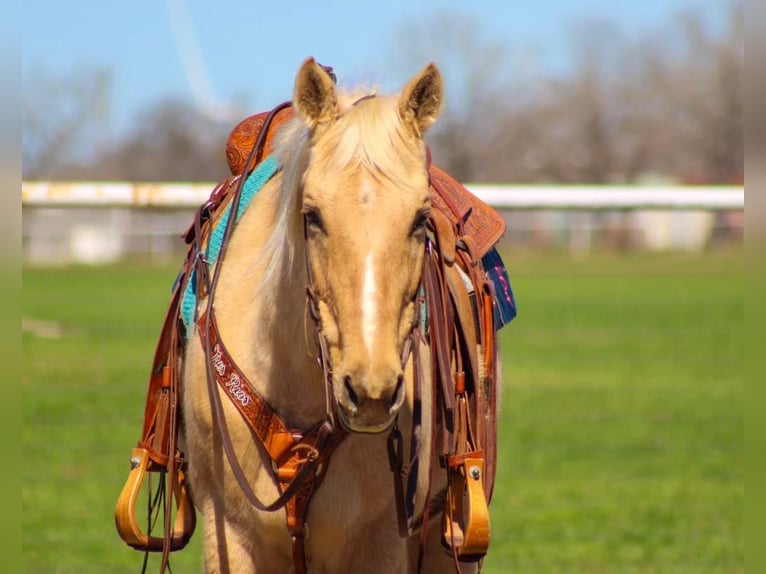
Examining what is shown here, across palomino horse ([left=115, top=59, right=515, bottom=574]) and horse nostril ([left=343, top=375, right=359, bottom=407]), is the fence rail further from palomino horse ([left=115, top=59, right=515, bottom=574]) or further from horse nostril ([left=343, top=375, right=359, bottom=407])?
horse nostril ([left=343, top=375, right=359, bottom=407])

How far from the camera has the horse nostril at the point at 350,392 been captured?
7.04 feet

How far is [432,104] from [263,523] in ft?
3.52

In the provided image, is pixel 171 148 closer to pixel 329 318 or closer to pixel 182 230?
pixel 182 230

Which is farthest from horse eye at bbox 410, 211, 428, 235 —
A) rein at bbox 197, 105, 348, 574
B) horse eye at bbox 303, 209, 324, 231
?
rein at bbox 197, 105, 348, 574

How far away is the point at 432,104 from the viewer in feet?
8.05

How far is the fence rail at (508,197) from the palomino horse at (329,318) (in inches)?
80.7

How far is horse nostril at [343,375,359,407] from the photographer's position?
7.04ft

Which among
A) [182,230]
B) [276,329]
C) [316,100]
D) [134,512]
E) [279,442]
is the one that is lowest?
[134,512]

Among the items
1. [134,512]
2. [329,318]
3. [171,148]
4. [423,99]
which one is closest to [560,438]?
[134,512]

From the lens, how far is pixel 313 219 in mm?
2287

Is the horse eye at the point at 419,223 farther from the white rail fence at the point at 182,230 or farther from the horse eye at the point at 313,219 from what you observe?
the white rail fence at the point at 182,230

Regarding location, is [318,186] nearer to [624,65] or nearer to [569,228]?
[624,65]

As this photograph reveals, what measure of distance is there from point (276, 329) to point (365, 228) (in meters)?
0.59

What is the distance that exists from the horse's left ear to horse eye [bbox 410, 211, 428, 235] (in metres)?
0.24
